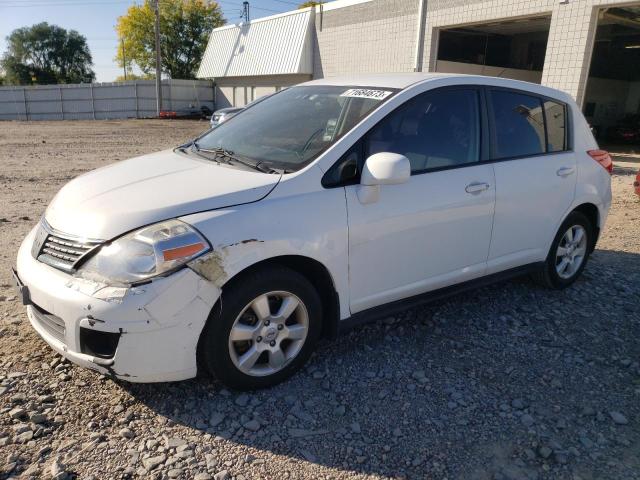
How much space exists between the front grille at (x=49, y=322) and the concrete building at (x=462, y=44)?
14526mm

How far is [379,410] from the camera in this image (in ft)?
9.67

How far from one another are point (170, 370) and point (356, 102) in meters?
2.05

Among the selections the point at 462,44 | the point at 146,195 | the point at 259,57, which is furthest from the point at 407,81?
the point at 259,57

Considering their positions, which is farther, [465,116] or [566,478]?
[465,116]

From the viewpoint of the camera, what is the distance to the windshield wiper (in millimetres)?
3134

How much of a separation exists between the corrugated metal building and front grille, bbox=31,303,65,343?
23974 mm

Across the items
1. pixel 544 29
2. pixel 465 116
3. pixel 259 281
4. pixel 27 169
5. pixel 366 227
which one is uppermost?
pixel 544 29

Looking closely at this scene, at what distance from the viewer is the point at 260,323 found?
2.90m

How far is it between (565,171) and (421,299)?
1.85 meters

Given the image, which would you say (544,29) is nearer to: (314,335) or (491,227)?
(491,227)

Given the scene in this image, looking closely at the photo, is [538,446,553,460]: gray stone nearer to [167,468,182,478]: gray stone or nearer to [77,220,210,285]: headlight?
[167,468,182,478]: gray stone

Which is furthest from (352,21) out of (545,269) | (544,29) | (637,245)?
(545,269)

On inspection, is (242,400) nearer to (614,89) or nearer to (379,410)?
(379,410)

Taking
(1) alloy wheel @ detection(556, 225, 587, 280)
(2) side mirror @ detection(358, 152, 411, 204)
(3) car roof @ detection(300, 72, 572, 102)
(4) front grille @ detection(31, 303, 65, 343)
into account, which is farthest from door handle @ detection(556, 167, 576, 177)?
(4) front grille @ detection(31, 303, 65, 343)
